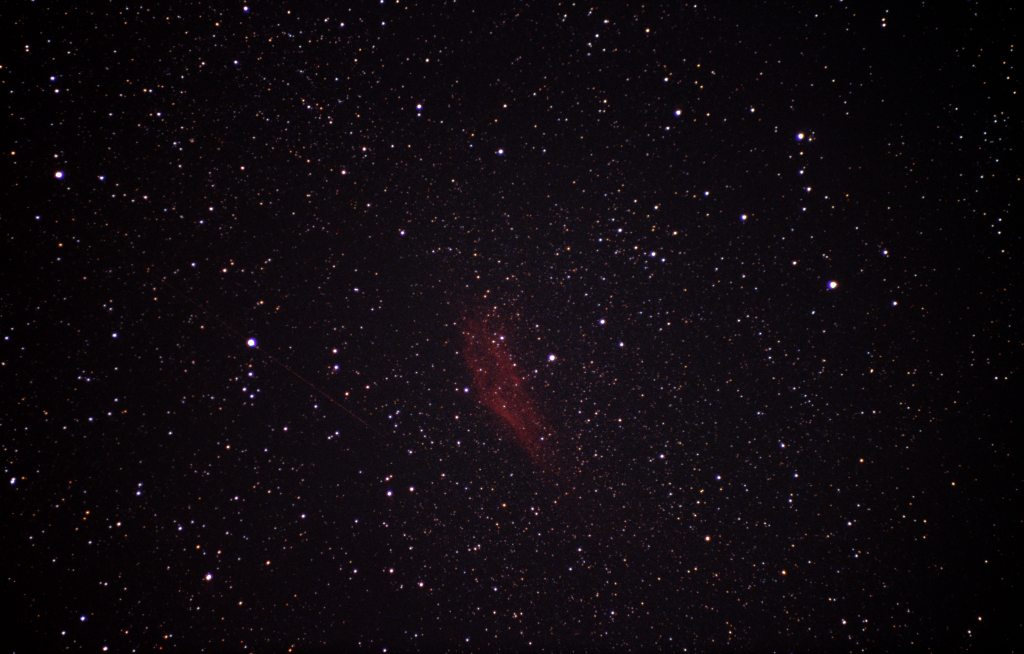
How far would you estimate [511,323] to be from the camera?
42cm

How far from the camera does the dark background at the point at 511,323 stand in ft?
1.29

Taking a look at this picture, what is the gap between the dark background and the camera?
0.39 m

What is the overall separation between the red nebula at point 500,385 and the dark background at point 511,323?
12 mm

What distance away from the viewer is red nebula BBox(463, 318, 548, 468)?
16.4 inches

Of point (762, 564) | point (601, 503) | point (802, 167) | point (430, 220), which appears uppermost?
point (430, 220)

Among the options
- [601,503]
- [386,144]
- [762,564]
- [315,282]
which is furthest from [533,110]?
[762,564]

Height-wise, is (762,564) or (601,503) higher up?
(601,503)

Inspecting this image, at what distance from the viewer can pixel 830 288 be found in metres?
0.43

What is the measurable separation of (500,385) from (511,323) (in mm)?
54

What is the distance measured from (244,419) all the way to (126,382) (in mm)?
97

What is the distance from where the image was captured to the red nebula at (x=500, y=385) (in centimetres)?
42

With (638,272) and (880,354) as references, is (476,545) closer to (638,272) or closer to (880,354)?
(638,272)

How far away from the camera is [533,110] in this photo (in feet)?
1.34

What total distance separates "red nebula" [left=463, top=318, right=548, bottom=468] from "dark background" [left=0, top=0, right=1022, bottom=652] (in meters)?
0.01
